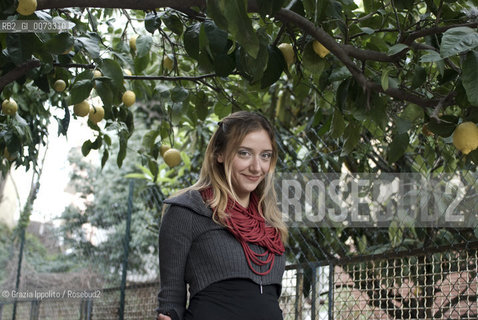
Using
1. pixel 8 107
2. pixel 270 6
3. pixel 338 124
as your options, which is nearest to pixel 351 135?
pixel 338 124

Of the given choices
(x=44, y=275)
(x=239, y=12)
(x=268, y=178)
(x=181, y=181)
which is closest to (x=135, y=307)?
(x=181, y=181)

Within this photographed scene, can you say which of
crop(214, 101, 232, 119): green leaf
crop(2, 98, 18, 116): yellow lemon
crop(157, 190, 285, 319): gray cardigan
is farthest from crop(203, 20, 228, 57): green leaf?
crop(2, 98, 18, 116): yellow lemon

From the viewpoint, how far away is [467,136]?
54.1 inches

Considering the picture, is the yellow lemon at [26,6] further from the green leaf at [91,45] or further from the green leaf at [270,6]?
the green leaf at [270,6]

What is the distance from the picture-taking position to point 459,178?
2268mm

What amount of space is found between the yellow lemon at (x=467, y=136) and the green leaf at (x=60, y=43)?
104 centimetres

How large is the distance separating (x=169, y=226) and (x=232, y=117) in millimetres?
411

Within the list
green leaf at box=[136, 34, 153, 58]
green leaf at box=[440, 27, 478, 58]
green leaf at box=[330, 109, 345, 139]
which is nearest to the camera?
green leaf at box=[440, 27, 478, 58]

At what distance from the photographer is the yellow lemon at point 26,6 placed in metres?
1.40

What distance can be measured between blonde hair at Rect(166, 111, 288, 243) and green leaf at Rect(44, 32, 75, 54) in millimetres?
534

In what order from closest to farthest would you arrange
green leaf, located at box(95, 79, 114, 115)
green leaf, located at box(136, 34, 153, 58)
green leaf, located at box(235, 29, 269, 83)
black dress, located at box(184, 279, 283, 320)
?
green leaf, located at box(235, 29, 269, 83) < black dress, located at box(184, 279, 283, 320) < green leaf, located at box(95, 79, 114, 115) < green leaf, located at box(136, 34, 153, 58)

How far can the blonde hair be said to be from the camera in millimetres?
1741

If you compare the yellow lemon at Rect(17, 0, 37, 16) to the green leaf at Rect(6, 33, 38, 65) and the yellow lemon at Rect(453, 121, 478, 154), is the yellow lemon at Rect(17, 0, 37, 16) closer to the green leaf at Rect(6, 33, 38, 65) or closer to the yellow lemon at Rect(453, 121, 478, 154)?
the green leaf at Rect(6, 33, 38, 65)

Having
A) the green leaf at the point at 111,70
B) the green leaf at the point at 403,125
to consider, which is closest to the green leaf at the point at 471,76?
the green leaf at the point at 403,125
